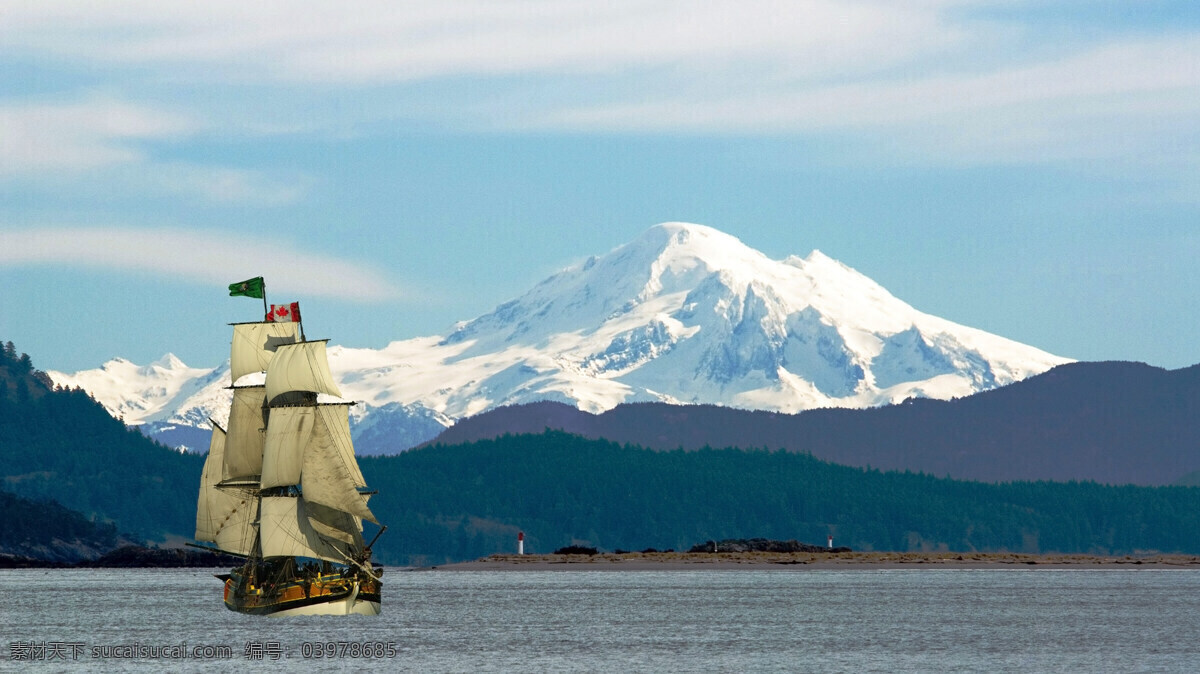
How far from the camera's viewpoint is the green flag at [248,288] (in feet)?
518

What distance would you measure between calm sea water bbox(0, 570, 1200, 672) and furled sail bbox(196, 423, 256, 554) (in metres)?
6.52

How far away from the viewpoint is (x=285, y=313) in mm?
158125

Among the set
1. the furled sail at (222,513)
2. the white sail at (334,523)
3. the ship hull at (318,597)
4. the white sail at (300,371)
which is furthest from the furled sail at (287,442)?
the furled sail at (222,513)

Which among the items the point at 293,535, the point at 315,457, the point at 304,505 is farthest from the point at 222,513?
the point at 293,535

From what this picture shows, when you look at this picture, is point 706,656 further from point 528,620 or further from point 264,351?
point 264,351

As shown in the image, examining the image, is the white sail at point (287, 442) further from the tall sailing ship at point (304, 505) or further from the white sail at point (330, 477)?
the white sail at point (330, 477)

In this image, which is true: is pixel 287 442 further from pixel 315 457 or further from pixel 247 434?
pixel 247 434

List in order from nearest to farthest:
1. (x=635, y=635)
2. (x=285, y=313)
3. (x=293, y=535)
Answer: (x=635, y=635) < (x=293, y=535) < (x=285, y=313)

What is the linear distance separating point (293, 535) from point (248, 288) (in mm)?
27296

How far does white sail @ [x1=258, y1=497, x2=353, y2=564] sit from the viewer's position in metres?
141

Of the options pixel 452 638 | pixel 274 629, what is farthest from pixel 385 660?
pixel 274 629

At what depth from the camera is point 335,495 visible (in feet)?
468

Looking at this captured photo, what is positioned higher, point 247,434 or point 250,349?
point 250,349

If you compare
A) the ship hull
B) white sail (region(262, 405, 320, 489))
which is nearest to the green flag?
white sail (region(262, 405, 320, 489))
